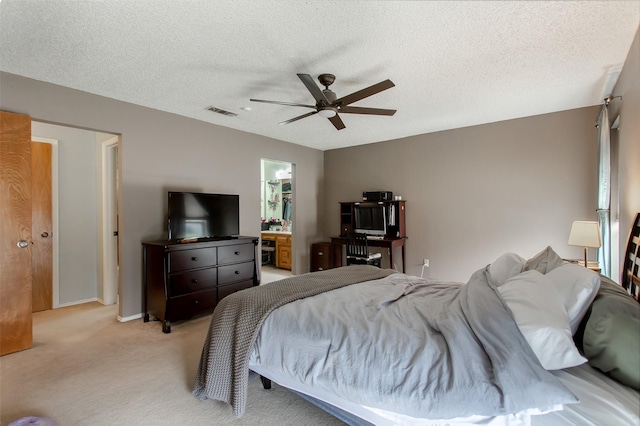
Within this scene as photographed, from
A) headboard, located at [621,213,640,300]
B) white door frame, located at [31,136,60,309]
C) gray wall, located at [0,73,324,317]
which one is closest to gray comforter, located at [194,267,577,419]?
headboard, located at [621,213,640,300]

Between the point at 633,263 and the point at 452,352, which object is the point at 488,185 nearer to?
the point at 633,263

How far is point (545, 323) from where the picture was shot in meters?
1.24

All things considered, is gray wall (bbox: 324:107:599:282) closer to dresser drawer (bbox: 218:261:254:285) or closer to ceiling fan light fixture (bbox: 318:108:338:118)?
dresser drawer (bbox: 218:261:254:285)

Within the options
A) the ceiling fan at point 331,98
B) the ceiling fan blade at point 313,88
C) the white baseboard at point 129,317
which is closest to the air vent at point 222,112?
the ceiling fan at point 331,98

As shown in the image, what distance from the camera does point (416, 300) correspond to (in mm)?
1991

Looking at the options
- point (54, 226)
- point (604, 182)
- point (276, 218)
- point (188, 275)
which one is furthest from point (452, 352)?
point (276, 218)

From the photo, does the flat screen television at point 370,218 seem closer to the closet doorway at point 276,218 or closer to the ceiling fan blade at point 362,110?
the closet doorway at point 276,218

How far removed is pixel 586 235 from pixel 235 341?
3261 millimetres

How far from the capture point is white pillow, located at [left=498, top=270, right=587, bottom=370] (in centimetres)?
118

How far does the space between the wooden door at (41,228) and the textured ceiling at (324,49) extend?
1522 millimetres

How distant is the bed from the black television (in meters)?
1.84

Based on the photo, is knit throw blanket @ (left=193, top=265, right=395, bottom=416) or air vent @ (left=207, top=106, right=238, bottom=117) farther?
air vent @ (left=207, top=106, right=238, bottom=117)

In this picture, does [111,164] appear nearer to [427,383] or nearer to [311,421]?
[311,421]

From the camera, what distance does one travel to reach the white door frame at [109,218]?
13.4 feet
